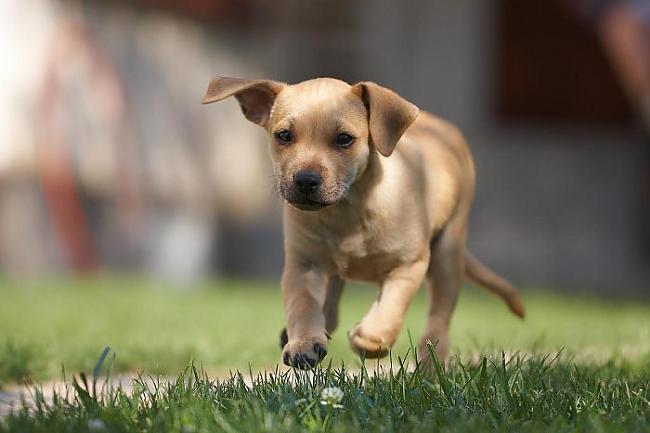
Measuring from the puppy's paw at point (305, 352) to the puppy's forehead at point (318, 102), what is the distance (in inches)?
33.6

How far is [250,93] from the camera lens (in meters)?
4.82

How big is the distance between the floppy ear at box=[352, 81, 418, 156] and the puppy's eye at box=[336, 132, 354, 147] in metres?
0.09

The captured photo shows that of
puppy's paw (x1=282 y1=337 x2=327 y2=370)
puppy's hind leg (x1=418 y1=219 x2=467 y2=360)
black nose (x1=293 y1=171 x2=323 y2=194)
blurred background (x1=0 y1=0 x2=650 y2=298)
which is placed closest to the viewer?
puppy's paw (x1=282 y1=337 x2=327 y2=370)

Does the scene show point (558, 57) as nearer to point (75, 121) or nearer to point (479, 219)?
point (479, 219)

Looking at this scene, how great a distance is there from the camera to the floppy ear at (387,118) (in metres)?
4.50

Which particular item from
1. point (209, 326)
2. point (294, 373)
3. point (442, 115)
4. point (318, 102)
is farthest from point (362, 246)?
point (442, 115)

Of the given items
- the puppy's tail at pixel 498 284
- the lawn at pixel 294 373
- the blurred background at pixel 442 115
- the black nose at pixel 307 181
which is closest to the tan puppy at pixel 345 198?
the black nose at pixel 307 181

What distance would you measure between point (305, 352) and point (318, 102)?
38.6 inches

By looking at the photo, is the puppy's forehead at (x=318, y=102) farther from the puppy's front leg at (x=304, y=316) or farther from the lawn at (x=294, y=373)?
the lawn at (x=294, y=373)

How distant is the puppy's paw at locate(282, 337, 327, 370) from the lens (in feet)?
13.8

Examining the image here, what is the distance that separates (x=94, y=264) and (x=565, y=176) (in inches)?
214

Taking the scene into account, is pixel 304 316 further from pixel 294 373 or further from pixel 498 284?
pixel 498 284

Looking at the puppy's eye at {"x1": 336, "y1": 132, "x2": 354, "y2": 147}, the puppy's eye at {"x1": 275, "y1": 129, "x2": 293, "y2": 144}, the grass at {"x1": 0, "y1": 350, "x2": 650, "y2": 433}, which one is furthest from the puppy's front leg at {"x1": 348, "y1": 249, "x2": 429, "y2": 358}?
the puppy's eye at {"x1": 275, "y1": 129, "x2": 293, "y2": 144}

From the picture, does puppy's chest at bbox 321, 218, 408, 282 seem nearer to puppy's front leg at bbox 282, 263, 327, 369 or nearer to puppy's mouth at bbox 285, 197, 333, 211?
puppy's front leg at bbox 282, 263, 327, 369
